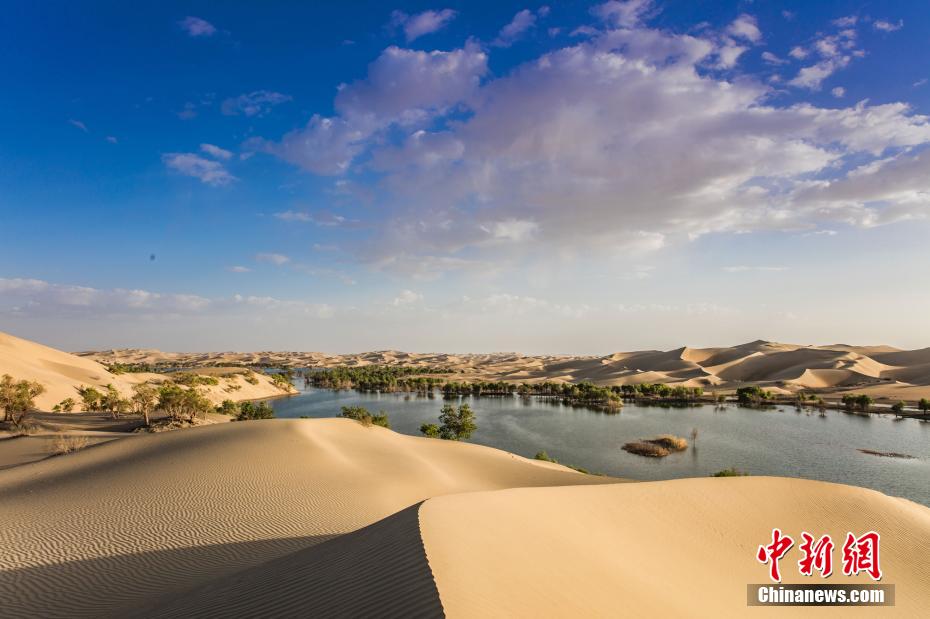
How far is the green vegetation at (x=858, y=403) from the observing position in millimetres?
47906

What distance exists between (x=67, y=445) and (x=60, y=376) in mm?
34707

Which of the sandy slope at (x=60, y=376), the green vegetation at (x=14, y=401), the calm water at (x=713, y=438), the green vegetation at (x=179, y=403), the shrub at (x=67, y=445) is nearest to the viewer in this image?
the shrub at (x=67, y=445)

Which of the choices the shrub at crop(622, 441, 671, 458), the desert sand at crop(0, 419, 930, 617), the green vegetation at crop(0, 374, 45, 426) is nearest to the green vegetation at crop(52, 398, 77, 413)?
the green vegetation at crop(0, 374, 45, 426)

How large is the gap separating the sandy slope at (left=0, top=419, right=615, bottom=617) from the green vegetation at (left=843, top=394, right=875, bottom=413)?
4910 cm

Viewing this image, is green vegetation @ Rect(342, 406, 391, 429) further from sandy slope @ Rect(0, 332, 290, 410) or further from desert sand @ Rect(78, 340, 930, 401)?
desert sand @ Rect(78, 340, 930, 401)

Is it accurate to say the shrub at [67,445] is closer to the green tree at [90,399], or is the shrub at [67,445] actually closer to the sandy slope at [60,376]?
the green tree at [90,399]

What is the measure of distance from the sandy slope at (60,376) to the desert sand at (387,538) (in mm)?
32666

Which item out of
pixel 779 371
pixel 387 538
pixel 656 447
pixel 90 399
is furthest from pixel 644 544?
pixel 779 371

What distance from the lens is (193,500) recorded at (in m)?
12.4

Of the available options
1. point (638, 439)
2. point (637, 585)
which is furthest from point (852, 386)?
point (637, 585)

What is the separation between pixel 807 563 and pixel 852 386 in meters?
74.9

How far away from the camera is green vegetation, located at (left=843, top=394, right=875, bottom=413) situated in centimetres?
4791

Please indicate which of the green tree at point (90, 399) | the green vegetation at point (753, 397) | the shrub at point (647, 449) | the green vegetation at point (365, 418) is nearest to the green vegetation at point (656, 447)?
the shrub at point (647, 449)

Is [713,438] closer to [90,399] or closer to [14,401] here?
[14,401]
